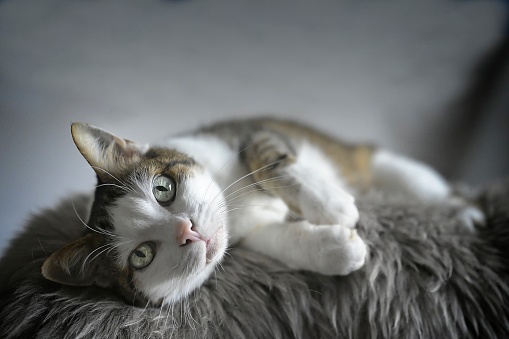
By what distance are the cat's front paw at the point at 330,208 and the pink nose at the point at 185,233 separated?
0.28m

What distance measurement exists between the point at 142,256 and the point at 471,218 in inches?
33.0

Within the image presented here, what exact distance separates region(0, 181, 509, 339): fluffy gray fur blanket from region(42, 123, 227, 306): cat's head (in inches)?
1.6

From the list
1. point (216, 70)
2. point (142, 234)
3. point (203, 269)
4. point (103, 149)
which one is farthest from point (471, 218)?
point (216, 70)

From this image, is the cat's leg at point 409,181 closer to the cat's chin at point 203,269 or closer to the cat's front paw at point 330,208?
the cat's front paw at point 330,208

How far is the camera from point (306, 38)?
5.70 feet

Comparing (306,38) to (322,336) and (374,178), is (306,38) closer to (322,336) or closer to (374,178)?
(374,178)

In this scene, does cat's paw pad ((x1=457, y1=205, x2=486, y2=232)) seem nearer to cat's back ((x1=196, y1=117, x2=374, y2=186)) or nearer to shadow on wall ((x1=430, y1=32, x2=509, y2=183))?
cat's back ((x1=196, y1=117, x2=374, y2=186))

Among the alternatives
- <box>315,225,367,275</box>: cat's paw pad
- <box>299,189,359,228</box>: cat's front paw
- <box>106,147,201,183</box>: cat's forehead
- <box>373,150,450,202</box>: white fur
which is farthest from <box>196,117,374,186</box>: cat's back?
<box>315,225,367,275</box>: cat's paw pad

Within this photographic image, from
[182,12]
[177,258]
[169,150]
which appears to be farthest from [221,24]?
[177,258]

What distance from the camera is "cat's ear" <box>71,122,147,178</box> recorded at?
0.81 metres

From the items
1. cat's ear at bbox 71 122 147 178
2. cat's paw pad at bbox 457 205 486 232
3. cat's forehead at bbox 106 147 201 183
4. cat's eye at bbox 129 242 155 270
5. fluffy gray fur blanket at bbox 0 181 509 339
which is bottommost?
fluffy gray fur blanket at bbox 0 181 509 339

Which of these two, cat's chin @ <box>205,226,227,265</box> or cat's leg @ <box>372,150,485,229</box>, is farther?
cat's leg @ <box>372,150,485,229</box>

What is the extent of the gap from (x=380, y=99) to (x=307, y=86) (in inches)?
14.4

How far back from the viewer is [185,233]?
0.78 meters
